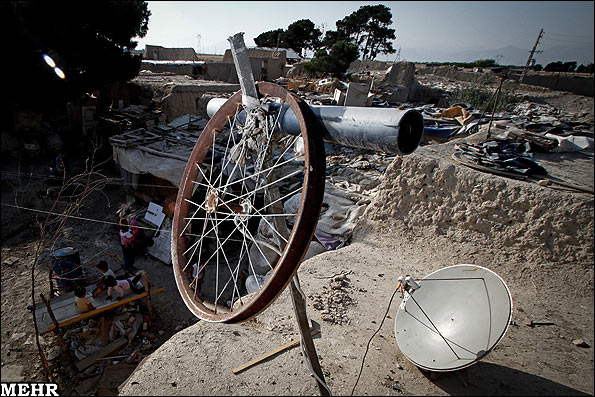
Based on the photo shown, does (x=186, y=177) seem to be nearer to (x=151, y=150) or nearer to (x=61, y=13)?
(x=151, y=150)

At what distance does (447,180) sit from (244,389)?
16.0 feet

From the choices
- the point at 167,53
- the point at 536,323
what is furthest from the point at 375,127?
the point at 167,53

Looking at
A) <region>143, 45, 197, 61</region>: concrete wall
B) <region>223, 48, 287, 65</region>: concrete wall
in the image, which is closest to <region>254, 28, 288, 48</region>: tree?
<region>223, 48, 287, 65</region>: concrete wall

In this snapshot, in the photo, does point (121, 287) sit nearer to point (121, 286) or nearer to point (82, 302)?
point (121, 286)

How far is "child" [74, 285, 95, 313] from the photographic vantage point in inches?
256

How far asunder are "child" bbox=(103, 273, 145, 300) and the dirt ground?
3.30ft

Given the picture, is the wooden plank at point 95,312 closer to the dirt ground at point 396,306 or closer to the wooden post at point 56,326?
the wooden post at point 56,326

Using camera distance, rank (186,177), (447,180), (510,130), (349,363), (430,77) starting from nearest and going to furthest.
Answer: (349,363), (186,177), (447,180), (510,130), (430,77)

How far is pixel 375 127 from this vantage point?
245 cm

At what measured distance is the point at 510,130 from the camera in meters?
7.16

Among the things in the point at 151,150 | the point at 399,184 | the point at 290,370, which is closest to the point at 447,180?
the point at 399,184

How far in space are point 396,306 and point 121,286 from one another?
19.8ft

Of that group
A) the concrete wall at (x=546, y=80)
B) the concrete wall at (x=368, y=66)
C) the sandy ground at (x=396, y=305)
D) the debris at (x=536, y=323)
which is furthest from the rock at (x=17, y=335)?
the concrete wall at (x=368, y=66)

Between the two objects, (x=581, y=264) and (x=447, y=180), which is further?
(x=447, y=180)
